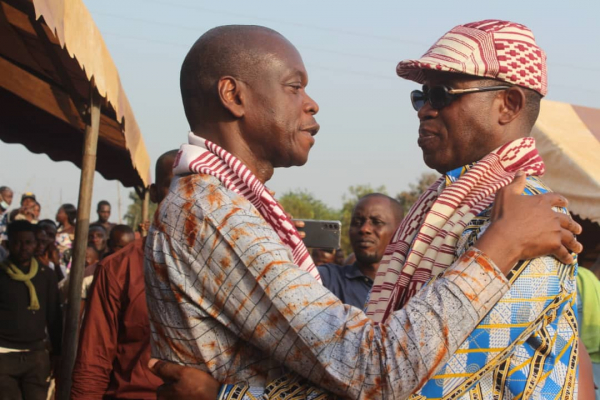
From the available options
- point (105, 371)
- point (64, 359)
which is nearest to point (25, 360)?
point (64, 359)

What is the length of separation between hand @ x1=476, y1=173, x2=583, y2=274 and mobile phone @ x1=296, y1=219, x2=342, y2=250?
11.8 feet

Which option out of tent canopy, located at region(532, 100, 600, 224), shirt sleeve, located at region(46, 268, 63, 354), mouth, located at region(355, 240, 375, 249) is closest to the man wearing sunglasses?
mouth, located at region(355, 240, 375, 249)

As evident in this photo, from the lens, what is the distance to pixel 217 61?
8.35ft

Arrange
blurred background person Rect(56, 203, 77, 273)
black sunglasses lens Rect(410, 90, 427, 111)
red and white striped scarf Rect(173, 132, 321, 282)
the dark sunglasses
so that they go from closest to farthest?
red and white striped scarf Rect(173, 132, 321, 282) → the dark sunglasses → black sunglasses lens Rect(410, 90, 427, 111) → blurred background person Rect(56, 203, 77, 273)

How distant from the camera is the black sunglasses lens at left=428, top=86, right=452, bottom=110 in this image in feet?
9.17

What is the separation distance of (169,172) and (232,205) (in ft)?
9.21

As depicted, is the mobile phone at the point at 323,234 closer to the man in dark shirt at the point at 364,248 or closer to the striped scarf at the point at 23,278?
the man in dark shirt at the point at 364,248

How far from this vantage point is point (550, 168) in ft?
26.6

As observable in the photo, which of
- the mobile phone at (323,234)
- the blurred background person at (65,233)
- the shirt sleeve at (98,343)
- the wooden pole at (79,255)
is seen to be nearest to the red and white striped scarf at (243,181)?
the shirt sleeve at (98,343)

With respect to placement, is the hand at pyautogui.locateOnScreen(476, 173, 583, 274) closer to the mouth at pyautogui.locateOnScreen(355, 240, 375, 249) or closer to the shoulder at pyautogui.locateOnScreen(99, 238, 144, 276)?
the shoulder at pyautogui.locateOnScreen(99, 238, 144, 276)

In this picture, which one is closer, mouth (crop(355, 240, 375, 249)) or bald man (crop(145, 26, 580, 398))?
bald man (crop(145, 26, 580, 398))

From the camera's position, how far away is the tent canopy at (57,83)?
4891 millimetres

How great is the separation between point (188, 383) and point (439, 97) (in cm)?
131

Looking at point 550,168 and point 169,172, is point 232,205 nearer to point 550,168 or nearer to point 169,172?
point 169,172
